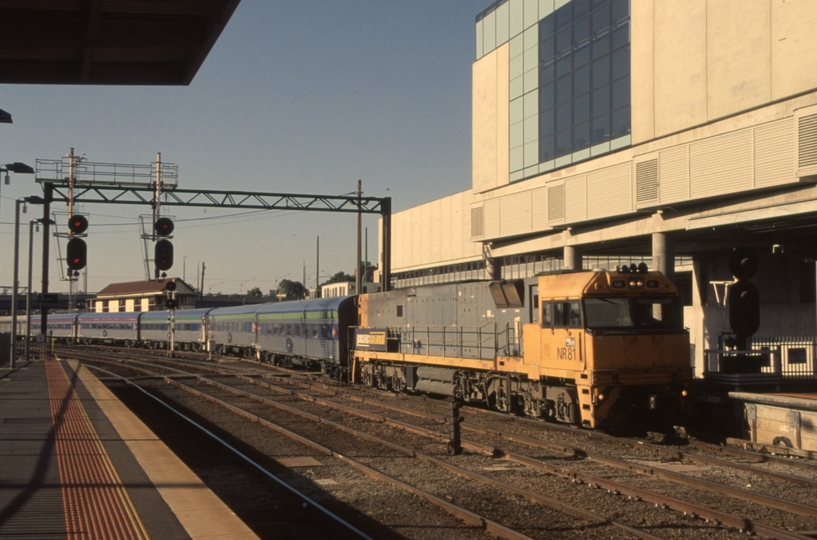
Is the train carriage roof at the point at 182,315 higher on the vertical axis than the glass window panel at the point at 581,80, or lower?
lower

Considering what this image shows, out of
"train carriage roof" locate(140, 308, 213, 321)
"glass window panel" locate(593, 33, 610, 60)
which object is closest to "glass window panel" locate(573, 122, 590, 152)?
"glass window panel" locate(593, 33, 610, 60)

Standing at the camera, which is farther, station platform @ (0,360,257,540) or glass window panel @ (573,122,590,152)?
glass window panel @ (573,122,590,152)

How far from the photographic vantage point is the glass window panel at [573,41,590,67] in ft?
101

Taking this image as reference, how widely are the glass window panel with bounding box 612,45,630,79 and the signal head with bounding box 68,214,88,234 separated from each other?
20737mm

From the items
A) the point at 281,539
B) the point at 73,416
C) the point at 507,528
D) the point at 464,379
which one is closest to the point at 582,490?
the point at 507,528

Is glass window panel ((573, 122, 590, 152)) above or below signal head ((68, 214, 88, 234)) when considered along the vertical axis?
above

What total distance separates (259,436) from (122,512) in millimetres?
8405

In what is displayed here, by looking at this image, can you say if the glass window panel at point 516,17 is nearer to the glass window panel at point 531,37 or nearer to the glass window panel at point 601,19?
the glass window panel at point 531,37

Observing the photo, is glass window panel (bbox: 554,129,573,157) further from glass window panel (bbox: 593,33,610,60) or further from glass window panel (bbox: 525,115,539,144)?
glass window panel (bbox: 593,33,610,60)

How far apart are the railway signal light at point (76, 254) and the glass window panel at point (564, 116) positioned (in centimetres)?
2248

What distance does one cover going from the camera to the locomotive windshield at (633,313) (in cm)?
1655

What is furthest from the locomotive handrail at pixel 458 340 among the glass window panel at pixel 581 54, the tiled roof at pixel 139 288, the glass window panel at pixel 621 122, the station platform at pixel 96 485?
the tiled roof at pixel 139 288

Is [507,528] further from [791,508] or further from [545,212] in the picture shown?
[545,212]

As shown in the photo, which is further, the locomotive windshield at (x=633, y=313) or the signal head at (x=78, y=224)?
the locomotive windshield at (x=633, y=313)
